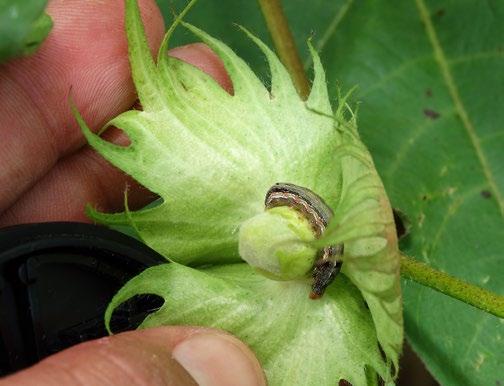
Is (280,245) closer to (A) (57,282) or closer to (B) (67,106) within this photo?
(A) (57,282)

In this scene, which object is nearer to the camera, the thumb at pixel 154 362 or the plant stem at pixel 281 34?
the thumb at pixel 154 362

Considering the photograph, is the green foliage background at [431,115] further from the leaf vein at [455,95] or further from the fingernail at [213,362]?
the fingernail at [213,362]

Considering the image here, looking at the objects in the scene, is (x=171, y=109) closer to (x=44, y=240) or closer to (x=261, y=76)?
(x=44, y=240)

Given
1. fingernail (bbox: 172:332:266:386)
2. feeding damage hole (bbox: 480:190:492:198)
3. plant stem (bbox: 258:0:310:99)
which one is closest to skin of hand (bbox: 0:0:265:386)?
plant stem (bbox: 258:0:310:99)

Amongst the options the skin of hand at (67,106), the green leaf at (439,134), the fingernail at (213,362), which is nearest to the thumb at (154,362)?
the fingernail at (213,362)

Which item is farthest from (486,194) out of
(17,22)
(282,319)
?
(17,22)

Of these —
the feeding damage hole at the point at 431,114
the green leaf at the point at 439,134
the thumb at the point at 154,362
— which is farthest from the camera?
the feeding damage hole at the point at 431,114
